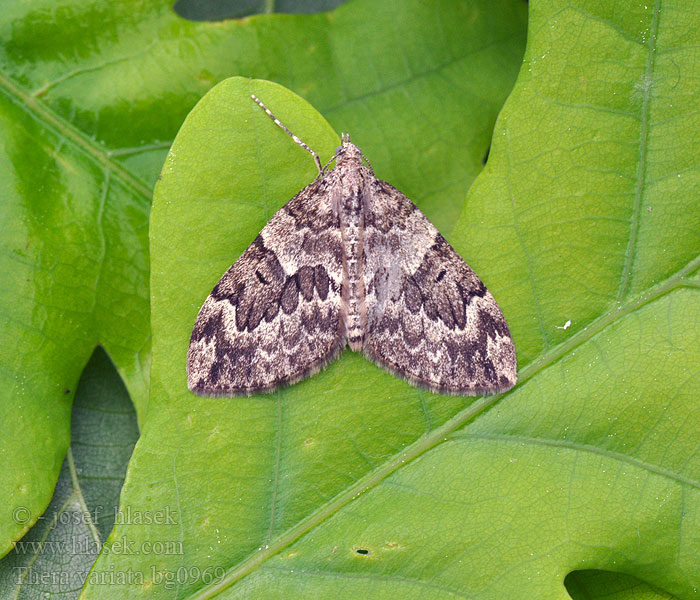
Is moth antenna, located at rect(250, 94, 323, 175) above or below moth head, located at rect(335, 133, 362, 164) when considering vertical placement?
below

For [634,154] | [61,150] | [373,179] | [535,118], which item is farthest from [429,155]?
[61,150]

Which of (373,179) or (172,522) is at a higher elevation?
(373,179)

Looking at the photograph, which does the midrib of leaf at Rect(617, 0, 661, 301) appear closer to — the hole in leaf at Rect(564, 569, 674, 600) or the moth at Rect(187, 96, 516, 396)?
the moth at Rect(187, 96, 516, 396)

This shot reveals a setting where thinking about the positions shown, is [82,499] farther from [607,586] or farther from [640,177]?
[640,177]

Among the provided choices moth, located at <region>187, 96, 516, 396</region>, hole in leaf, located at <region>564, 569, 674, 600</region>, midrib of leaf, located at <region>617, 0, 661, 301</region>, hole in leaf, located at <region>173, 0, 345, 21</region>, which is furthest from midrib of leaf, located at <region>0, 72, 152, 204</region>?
hole in leaf, located at <region>564, 569, 674, 600</region>

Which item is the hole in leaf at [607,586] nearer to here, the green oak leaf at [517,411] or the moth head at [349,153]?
the green oak leaf at [517,411]

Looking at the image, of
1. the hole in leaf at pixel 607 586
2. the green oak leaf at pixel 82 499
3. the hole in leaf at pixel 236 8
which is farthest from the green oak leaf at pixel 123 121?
the hole in leaf at pixel 607 586

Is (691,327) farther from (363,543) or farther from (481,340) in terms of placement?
(363,543)
